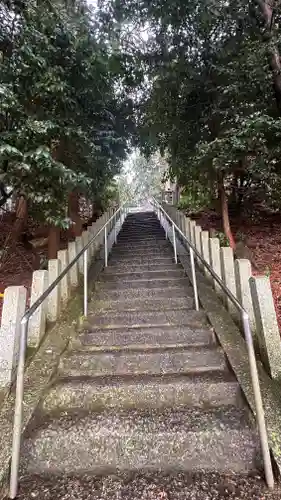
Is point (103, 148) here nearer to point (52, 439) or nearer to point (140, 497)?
point (52, 439)

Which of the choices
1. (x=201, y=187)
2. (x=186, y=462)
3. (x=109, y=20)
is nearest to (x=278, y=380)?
(x=186, y=462)

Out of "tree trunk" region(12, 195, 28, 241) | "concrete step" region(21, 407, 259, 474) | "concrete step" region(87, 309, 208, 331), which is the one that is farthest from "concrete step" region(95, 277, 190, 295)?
"tree trunk" region(12, 195, 28, 241)

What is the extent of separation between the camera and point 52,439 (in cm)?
183

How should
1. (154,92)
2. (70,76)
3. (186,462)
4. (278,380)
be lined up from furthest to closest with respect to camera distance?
(154,92) → (70,76) → (278,380) → (186,462)

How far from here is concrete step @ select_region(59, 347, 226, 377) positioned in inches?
94.2

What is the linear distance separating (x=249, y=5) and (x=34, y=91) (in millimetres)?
4168

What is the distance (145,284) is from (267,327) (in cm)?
219

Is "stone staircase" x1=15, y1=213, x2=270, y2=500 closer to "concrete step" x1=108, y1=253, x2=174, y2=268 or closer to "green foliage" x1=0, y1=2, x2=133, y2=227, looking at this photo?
"green foliage" x1=0, y1=2, x2=133, y2=227

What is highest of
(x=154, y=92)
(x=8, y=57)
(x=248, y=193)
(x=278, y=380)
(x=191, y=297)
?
(x=154, y=92)

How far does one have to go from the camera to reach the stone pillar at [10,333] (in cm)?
212

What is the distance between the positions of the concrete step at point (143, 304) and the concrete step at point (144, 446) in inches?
63.7

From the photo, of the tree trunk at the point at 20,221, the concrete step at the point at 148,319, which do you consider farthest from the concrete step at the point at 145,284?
the tree trunk at the point at 20,221

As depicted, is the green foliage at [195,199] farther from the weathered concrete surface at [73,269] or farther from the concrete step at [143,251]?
the weathered concrete surface at [73,269]

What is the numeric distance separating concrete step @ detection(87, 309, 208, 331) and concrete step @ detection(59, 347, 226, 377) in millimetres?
475
